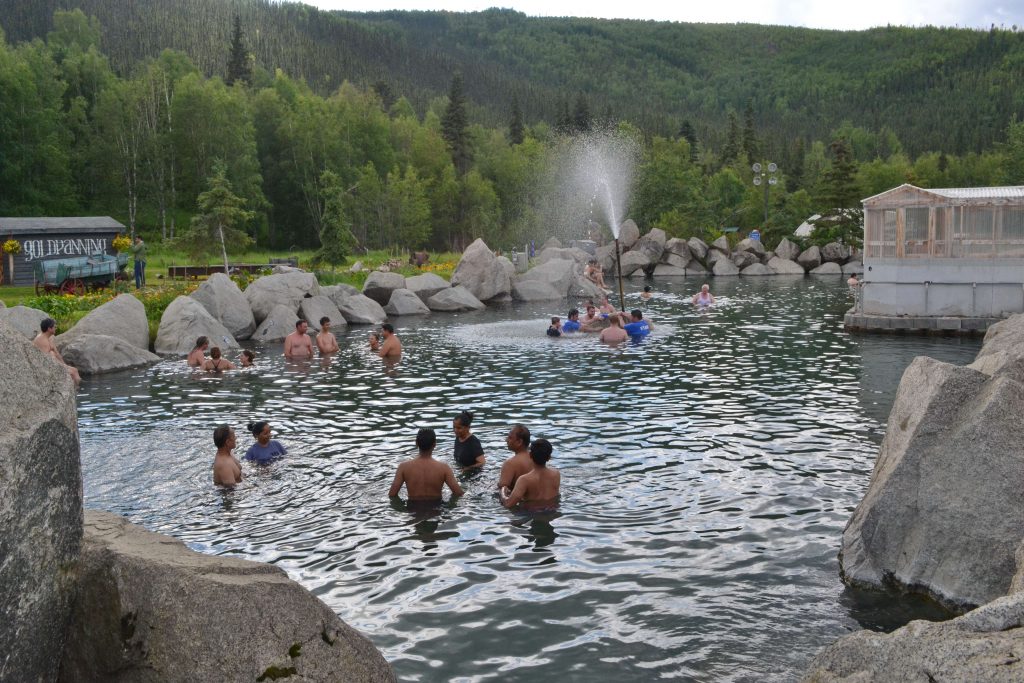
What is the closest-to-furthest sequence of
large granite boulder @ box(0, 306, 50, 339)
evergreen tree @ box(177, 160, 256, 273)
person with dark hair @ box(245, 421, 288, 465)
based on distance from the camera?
person with dark hair @ box(245, 421, 288, 465) < large granite boulder @ box(0, 306, 50, 339) < evergreen tree @ box(177, 160, 256, 273)

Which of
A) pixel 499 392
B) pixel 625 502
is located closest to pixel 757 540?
pixel 625 502

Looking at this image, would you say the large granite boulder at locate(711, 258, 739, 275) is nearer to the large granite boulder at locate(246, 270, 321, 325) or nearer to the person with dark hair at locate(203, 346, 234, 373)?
the large granite boulder at locate(246, 270, 321, 325)

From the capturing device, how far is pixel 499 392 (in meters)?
21.3

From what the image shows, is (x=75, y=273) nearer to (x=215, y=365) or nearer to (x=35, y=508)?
(x=215, y=365)

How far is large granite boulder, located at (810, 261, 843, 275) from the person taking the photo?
63.8 meters

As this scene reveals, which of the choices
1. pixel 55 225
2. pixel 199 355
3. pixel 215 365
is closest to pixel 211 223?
pixel 55 225

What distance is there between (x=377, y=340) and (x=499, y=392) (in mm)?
8369

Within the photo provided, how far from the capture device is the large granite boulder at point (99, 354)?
24.6m

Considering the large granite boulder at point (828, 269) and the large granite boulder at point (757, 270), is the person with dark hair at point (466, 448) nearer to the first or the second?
the large granite boulder at point (757, 270)

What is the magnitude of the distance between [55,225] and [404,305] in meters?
15.7

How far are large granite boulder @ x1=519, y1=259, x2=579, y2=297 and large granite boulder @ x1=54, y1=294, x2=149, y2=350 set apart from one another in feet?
75.6

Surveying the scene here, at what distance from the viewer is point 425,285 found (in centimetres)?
4278

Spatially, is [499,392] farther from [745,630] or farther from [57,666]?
[57,666]

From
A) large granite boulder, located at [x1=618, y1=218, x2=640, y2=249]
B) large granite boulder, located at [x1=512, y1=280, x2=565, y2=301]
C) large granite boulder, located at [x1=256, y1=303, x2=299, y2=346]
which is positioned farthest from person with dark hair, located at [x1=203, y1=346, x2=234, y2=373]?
large granite boulder, located at [x1=618, y1=218, x2=640, y2=249]
